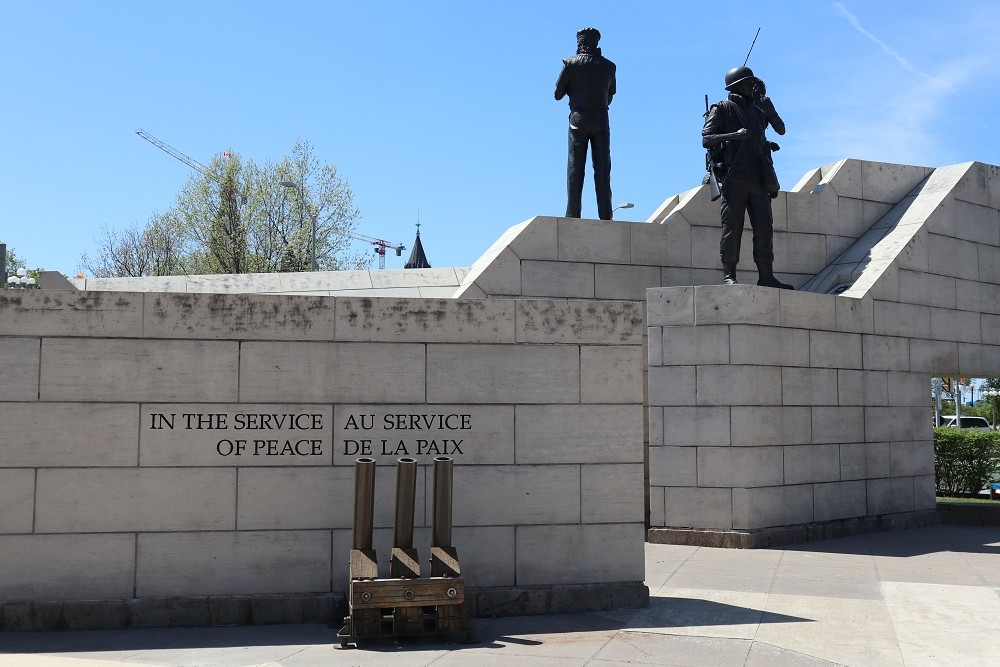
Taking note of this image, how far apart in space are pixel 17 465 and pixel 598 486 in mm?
4943

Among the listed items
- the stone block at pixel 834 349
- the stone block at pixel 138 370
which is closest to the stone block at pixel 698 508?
the stone block at pixel 834 349

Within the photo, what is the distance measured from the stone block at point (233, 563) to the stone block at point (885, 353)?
959cm

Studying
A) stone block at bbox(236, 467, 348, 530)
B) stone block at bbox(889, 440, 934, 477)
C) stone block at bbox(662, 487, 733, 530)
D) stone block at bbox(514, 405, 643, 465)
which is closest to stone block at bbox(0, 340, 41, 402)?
stone block at bbox(236, 467, 348, 530)

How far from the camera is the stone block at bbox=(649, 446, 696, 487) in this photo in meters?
12.8

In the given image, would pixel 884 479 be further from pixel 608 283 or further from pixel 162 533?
pixel 162 533

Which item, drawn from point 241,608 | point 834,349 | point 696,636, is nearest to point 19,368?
point 241,608

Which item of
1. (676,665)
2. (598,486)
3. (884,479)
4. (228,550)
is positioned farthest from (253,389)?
(884,479)

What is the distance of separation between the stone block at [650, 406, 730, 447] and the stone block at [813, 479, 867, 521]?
1.85m

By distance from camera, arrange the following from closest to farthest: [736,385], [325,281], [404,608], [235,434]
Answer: [404,608], [235,434], [736,385], [325,281]

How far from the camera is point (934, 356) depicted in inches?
622

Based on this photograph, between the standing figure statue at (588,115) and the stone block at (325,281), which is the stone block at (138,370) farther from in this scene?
the standing figure statue at (588,115)

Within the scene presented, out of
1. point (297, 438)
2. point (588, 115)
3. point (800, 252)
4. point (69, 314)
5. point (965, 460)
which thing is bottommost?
point (965, 460)

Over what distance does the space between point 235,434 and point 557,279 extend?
24.0ft

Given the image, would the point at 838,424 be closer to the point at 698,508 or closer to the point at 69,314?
the point at 698,508
